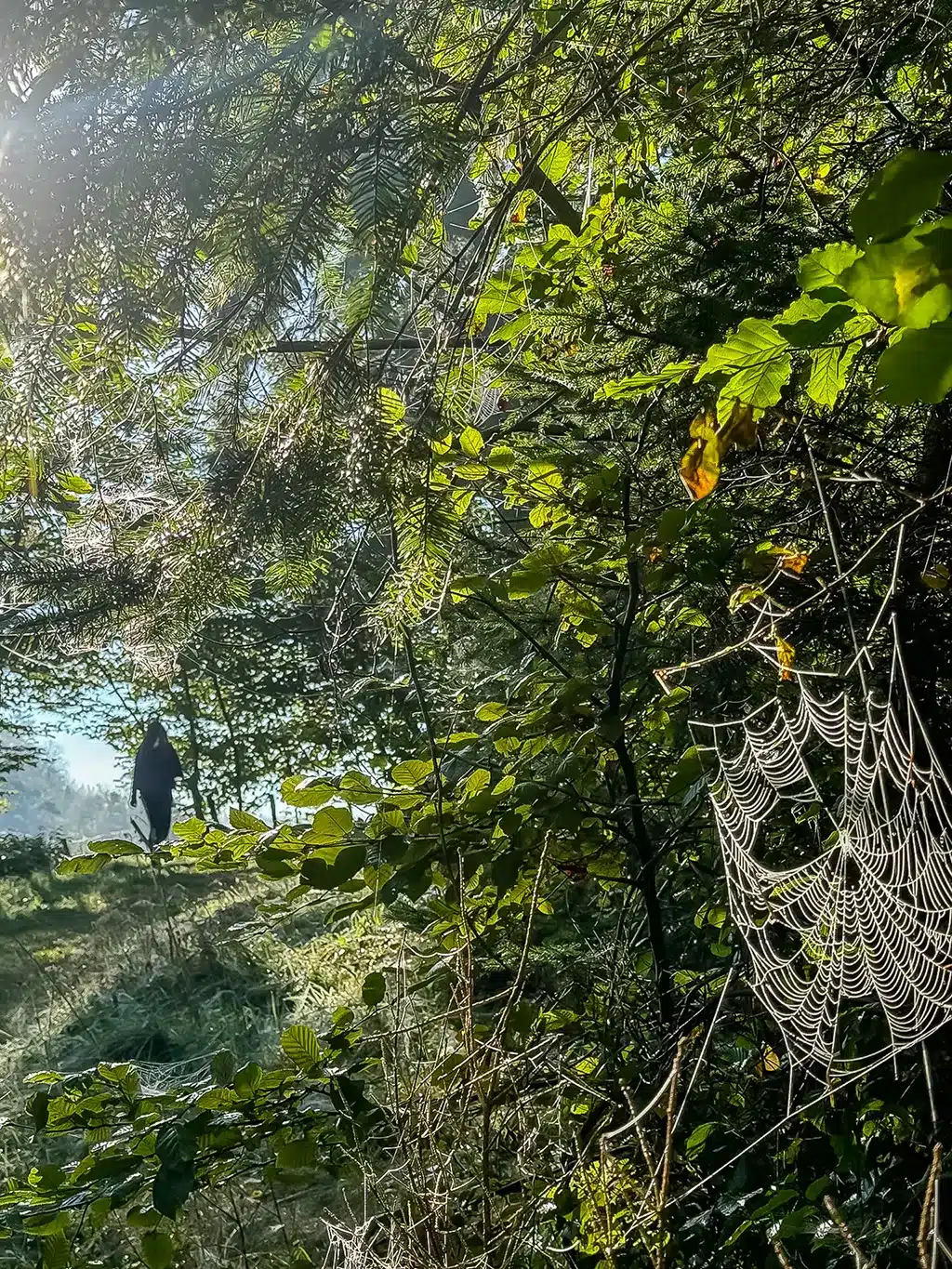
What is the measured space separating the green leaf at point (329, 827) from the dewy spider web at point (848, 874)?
434mm

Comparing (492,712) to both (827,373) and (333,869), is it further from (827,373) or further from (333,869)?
(827,373)

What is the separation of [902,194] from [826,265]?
0.65ft

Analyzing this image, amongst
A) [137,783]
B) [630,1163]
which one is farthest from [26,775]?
[630,1163]

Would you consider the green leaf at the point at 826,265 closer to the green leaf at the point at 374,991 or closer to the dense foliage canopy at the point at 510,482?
the dense foliage canopy at the point at 510,482

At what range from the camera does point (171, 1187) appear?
3.46 ft

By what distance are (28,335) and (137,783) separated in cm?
576

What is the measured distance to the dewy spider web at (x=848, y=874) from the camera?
3.59ft

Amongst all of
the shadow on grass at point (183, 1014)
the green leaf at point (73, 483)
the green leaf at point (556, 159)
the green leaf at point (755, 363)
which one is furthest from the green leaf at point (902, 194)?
the shadow on grass at point (183, 1014)

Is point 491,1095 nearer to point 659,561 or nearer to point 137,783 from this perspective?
point 659,561

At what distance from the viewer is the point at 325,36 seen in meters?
1.15

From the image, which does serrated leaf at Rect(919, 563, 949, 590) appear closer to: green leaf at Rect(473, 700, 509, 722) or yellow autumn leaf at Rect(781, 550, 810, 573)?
yellow autumn leaf at Rect(781, 550, 810, 573)

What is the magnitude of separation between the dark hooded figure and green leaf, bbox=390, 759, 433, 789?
5.59 m

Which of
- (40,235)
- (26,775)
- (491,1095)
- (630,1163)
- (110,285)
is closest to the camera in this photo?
(40,235)

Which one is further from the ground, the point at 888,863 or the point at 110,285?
the point at 110,285
